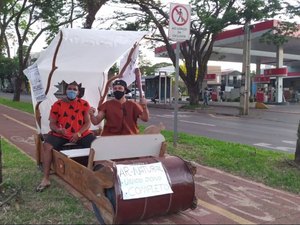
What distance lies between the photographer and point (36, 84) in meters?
6.27

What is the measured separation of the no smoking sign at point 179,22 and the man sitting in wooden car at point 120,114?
2.71m

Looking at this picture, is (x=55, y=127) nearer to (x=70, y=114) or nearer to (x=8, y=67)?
(x=70, y=114)

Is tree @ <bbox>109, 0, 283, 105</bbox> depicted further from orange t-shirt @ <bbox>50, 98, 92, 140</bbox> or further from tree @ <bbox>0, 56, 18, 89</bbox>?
tree @ <bbox>0, 56, 18, 89</bbox>

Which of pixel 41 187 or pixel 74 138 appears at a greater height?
pixel 74 138

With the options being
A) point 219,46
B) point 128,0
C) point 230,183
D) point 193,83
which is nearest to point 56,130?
point 230,183

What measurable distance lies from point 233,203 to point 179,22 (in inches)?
164

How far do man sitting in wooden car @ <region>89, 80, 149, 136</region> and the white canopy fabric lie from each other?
125 cm

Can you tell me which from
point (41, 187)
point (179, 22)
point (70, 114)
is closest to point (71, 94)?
point (70, 114)

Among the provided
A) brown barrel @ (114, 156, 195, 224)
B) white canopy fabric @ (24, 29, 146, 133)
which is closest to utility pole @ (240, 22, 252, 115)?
white canopy fabric @ (24, 29, 146, 133)

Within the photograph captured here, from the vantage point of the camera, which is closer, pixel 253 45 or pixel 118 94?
pixel 118 94

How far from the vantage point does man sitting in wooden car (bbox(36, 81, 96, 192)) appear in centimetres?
585

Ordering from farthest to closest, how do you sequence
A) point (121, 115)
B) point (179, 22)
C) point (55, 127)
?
1. point (179, 22)
2. point (55, 127)
3. point (121, 115)

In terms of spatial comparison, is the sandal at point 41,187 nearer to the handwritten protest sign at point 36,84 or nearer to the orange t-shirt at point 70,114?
the orange t-shirt at point 70,114

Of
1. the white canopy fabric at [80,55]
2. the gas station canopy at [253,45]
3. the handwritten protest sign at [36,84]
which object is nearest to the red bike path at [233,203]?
the handwritten protest sign at [36,84]
